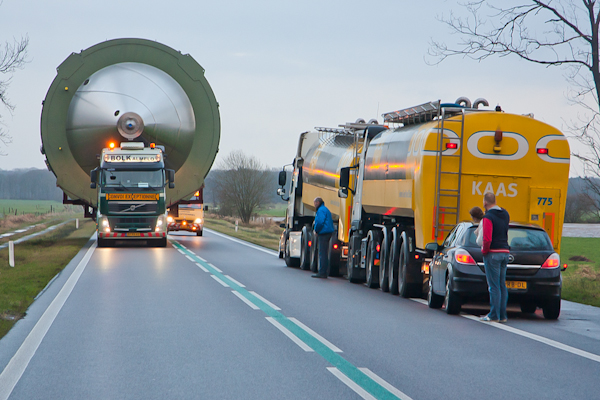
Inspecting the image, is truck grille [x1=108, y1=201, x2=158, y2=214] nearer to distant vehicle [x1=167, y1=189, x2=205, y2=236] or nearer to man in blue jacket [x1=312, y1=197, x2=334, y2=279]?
man in blue jacket [x1=312, y1=197, x2=334, y2=279]

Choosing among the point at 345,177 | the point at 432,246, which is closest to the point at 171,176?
the point at 345,177

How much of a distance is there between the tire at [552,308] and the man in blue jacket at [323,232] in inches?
303

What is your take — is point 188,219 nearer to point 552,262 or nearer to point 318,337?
point 552,262

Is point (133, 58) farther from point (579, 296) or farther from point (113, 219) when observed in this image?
point (579, 296)

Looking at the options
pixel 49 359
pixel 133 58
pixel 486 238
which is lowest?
pixel 49 359

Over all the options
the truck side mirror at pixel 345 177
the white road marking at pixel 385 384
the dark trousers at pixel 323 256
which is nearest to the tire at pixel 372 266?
the truck side mirror at pixel 345 177

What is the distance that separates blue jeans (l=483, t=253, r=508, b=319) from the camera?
35.7 feet

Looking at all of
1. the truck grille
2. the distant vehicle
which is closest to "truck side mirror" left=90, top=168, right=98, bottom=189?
the truck grille

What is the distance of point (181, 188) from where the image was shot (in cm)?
2958

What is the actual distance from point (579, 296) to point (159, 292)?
7956 mm

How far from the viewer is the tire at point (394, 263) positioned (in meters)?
14.7

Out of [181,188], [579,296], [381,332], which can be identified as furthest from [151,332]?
[181,188]

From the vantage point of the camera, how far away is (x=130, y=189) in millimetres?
27125

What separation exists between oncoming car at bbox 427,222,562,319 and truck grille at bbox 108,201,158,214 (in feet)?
56.5
